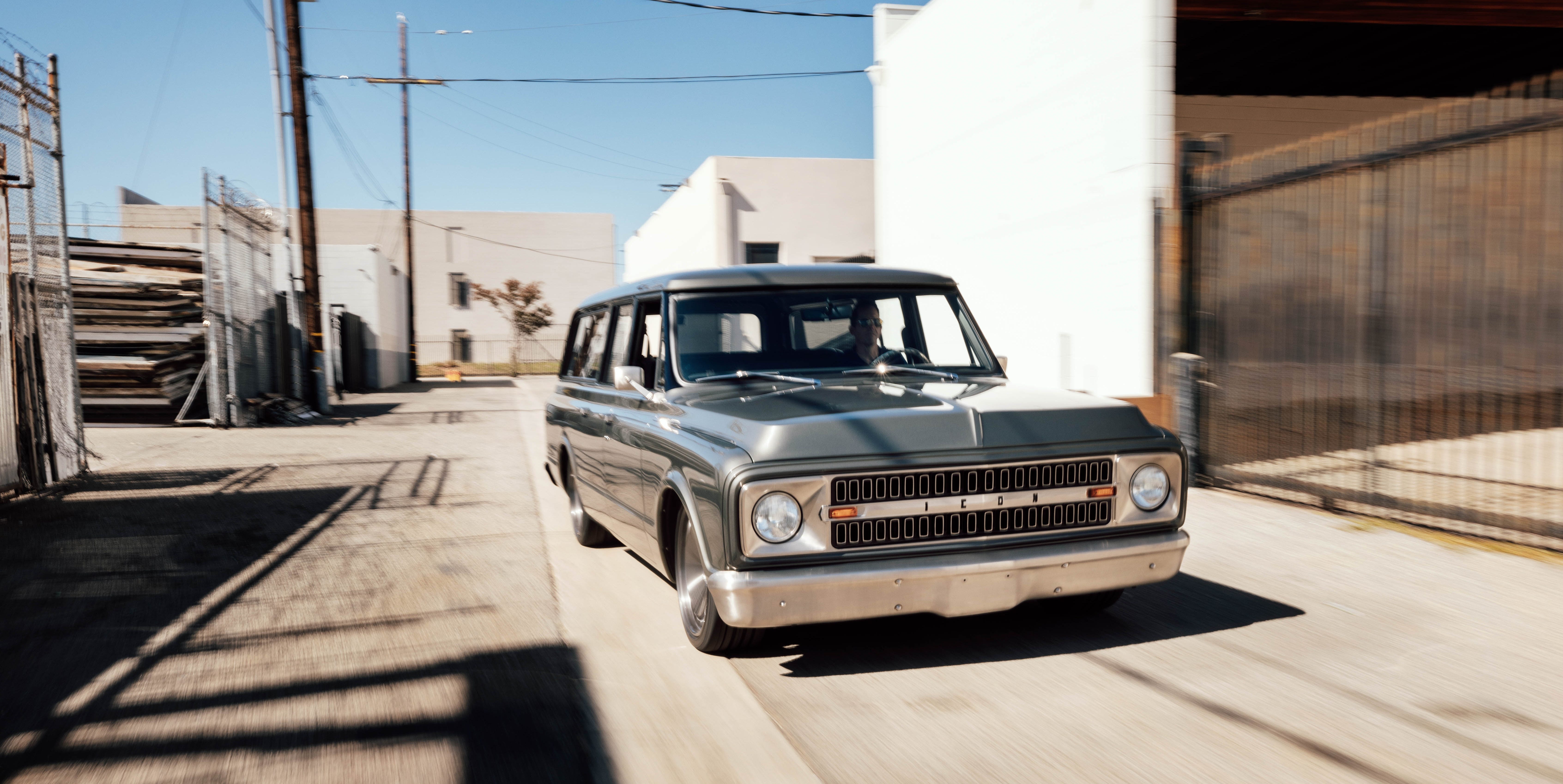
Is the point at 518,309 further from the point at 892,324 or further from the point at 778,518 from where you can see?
the point at 778,518

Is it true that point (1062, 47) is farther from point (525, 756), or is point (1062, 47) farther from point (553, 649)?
point (525, 756)

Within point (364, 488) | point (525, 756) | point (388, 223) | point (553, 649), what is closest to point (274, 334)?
point (364, 488)

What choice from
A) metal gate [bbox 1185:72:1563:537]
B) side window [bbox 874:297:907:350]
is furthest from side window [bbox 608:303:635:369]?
metal gate [bbox 1185:72:1563:537]

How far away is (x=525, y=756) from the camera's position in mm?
3422

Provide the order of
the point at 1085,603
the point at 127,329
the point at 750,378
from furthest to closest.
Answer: the point at 127,329
the point at 750,378
the point at 1085,603

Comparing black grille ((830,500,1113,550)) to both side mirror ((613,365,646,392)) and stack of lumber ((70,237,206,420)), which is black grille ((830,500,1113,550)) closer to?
side mirror ((613,365,646,392))

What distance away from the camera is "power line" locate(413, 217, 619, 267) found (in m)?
56.8

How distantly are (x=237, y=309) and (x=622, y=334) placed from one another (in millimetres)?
12949

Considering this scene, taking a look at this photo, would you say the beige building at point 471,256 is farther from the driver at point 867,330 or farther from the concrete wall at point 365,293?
the driver at point 867,330

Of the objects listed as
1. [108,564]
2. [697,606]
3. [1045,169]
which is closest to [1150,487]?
[697,606]

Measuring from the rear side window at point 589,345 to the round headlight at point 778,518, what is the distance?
112 inches

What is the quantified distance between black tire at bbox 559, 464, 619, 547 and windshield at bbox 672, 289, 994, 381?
198 cm

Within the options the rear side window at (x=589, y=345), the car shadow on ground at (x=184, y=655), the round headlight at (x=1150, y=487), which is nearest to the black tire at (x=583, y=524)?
the rear side window at (x=589, y=345)

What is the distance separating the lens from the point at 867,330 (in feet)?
17.8
